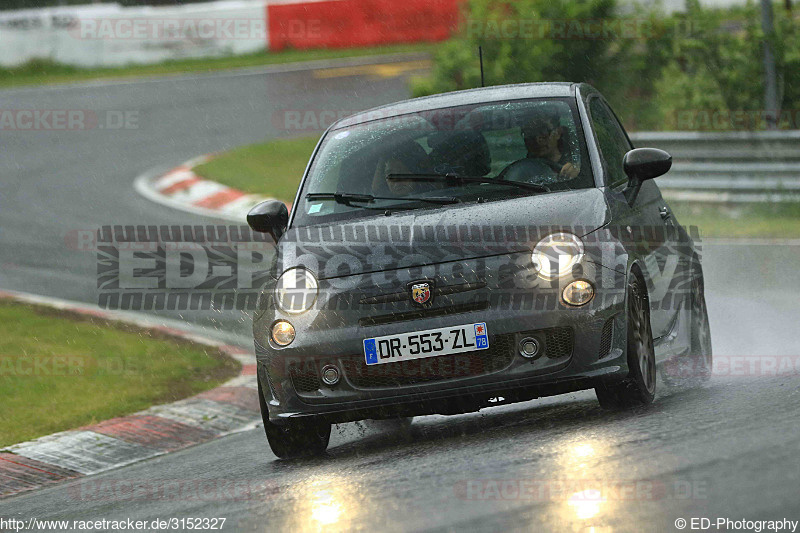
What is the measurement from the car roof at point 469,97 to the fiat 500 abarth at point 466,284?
0.72 ft

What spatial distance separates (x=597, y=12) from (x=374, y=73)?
29.8ft

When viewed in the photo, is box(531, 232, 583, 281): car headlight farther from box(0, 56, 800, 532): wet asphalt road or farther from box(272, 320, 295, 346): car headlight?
box(272, 320, 295, 346): car headlight

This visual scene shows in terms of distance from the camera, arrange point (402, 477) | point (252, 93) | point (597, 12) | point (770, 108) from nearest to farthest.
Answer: point (402, 477)
point (770, 108)
point (597, 12)
point (252, 93)

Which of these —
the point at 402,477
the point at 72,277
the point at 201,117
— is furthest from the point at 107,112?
the point at 402,477

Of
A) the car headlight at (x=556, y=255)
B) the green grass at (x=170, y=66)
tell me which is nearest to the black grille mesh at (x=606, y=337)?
the car headlight at (x=556, y=255)

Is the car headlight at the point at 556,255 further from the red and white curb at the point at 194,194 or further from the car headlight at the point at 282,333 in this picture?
the red and white curb at the point at 194,194

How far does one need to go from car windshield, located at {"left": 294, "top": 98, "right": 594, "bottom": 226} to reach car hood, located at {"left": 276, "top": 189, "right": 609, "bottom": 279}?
0.67 ft

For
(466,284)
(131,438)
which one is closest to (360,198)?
(466,284)

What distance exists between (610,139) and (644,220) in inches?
27.3

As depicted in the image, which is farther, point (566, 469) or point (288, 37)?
point (288, 37)

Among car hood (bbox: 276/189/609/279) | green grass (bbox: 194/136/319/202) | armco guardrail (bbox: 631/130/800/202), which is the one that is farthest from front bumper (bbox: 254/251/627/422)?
green grass (bbox: 194/136/319/202)

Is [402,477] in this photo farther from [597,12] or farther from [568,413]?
[597,12]

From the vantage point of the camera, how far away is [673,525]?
13.1 ft

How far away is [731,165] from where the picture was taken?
1542 cm
